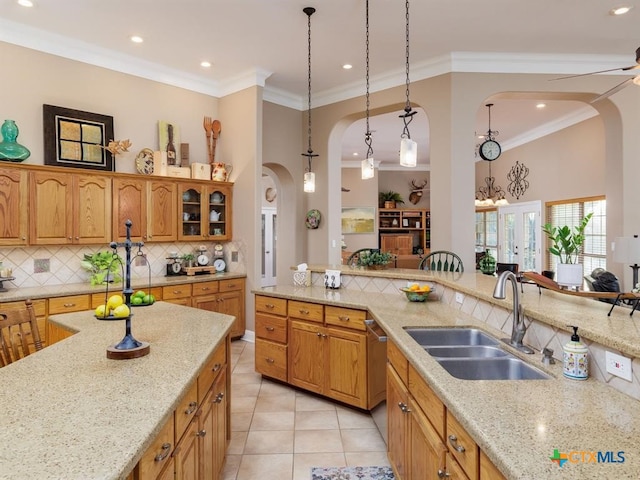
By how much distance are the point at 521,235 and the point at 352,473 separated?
24.9 ft

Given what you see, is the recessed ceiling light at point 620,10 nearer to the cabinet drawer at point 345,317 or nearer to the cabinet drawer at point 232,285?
the cabinet drawer at point 345,317

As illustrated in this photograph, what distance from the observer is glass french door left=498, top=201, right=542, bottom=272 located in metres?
8.05

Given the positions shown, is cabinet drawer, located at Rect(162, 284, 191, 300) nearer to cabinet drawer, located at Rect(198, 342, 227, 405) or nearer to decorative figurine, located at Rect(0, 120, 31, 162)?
decorative figurine, located at Rect(0, 120, 31, 162)

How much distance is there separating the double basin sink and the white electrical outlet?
23 centimetres

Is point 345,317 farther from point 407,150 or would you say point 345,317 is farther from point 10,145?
point 10,145

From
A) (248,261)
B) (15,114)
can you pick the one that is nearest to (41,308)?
(15,114)

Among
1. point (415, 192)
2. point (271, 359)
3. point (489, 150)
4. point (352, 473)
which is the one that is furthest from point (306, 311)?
point (415, 192)

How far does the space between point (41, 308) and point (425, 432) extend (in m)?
3.58

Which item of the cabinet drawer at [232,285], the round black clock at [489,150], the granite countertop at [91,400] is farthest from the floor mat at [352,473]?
the round black clock at [489,150]

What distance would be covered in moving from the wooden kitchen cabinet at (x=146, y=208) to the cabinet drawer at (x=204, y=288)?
67cm

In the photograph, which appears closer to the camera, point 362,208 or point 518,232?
point 518,232

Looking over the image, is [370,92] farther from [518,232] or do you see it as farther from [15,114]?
[518,232]

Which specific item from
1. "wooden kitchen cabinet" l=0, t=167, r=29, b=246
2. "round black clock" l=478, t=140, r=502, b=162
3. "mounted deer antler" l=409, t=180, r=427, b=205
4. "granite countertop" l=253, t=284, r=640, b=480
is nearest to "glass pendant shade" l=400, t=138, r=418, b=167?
"granite countertop" l=253, t=284, r=640, b=480

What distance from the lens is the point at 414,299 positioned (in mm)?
3150
